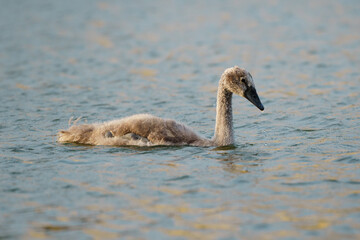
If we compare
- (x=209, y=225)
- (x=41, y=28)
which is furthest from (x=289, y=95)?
(x=41, y=28)

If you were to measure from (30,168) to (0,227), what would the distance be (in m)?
2.40

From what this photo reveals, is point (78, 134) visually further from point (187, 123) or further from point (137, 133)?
point (187, 123)

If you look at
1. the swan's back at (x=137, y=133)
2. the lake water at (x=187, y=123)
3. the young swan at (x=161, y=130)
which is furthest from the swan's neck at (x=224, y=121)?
the swan's back at (x=137, y=133)

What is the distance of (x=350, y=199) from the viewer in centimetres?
833

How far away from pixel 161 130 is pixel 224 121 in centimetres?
123

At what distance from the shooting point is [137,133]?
35.8ft

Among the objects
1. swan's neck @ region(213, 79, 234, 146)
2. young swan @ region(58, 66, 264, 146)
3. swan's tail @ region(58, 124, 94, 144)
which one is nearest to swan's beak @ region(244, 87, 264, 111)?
young swan @ region(58, 66, 264, 146)

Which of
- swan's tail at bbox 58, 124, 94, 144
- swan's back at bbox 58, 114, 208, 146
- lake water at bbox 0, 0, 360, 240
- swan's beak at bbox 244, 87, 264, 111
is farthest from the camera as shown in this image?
swan's beak at bbox 244, 87, 264, 111

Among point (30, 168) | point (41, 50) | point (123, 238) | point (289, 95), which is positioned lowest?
point (123, 238)

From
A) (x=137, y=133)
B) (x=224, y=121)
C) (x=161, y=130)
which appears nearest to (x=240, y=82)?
(x=224, y=121)

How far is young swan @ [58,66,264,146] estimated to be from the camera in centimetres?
1091

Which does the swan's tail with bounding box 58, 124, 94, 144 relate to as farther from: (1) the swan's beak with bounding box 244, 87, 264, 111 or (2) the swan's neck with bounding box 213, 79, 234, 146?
(1) the swan's beak with bounding box 244, 87, 264, 111

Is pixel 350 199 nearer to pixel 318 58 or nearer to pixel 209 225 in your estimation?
pixel 209 225

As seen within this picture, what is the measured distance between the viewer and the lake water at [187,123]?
25.6 feet
